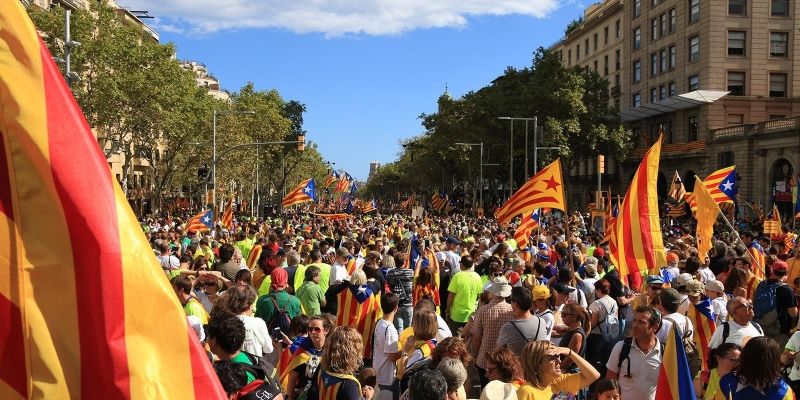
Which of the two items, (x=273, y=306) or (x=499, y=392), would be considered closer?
(x=499, y=392)

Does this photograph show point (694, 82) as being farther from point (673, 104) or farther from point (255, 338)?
point (255, 338)

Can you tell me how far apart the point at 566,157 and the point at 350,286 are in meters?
43.1

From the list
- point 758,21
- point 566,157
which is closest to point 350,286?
point 566,157

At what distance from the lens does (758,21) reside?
159ft

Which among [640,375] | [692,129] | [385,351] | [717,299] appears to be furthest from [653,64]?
[640,375]

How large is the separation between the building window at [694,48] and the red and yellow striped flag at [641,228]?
143 feet

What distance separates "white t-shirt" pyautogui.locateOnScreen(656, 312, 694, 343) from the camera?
7.00 metres

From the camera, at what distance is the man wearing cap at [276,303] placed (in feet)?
25.4

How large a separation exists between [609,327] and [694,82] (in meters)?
47.6

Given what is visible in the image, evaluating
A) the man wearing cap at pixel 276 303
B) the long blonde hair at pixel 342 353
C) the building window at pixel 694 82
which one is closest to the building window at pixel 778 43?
the building window at pixel 694 82

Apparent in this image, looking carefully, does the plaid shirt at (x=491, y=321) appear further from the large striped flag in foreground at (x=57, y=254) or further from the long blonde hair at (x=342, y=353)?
the large striped flag in foreground at (x=57, y=254)

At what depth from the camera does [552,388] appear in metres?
5.27

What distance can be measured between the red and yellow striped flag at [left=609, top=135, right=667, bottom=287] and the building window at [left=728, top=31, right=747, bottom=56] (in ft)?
140

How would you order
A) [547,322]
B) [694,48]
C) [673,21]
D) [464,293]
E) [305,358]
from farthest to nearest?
[673,21], [694,48], [464,293], [547,322], [305,358]
